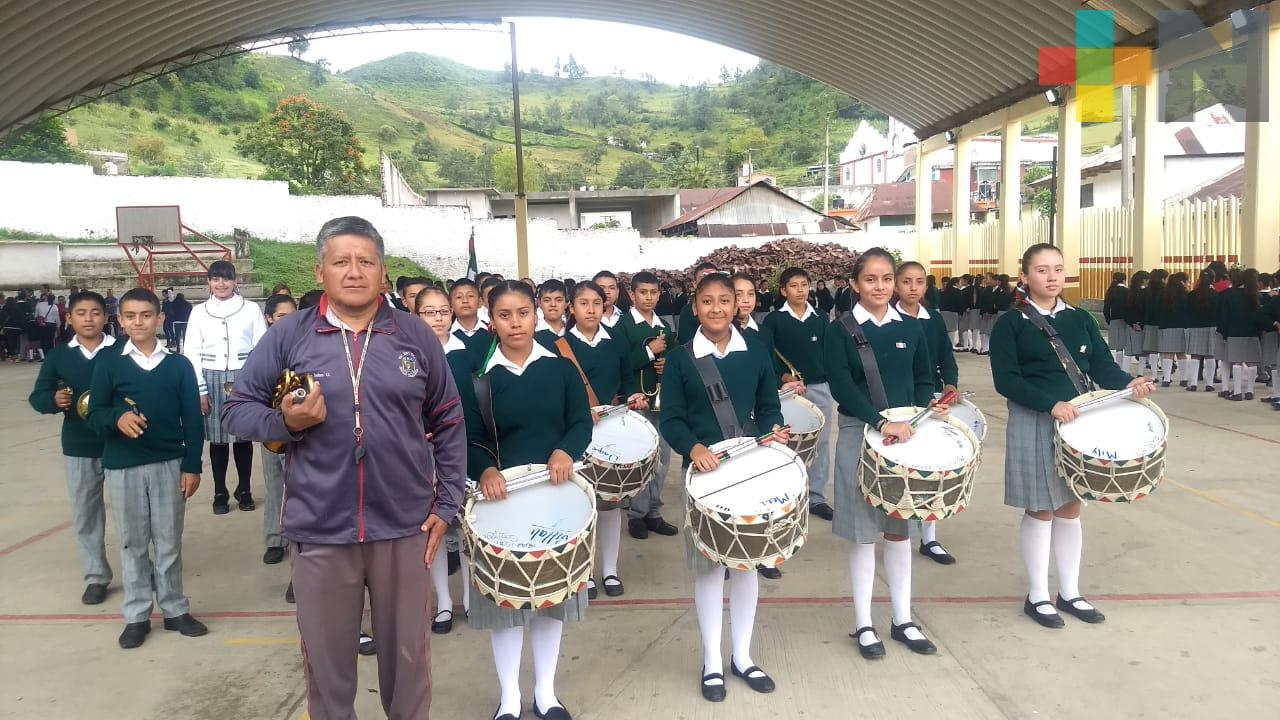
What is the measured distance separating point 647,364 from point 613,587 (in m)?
1.95

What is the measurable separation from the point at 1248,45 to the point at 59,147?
4738 centimetres

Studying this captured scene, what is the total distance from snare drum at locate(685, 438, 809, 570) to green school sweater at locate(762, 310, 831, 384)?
9.68ft

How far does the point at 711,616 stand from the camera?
3660 millimetres

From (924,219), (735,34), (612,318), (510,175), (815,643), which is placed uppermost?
(510,175)

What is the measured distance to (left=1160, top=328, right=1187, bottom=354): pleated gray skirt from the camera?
11.3 m

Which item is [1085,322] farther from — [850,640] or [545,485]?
[545,485]

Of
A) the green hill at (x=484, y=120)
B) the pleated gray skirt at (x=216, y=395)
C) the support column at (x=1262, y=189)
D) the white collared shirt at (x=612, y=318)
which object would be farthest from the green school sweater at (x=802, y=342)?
the green hill at (x=484, y=120)

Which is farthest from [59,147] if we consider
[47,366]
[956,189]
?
[47,366]

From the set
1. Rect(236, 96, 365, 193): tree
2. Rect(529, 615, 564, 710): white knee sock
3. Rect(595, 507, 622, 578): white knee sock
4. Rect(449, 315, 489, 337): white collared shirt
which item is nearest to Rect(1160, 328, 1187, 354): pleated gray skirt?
Rect(449, 315, 489, 337): white collared shirt

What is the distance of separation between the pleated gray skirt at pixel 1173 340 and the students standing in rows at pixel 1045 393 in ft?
27.3

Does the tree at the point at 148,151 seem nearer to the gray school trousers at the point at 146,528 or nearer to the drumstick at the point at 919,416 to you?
the gray school trousers at the point at 146,528

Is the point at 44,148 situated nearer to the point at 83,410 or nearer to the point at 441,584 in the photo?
the point at 83,410

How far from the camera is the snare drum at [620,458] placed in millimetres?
4340

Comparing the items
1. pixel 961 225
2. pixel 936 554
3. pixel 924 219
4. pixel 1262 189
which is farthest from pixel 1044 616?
pixel 924 219
